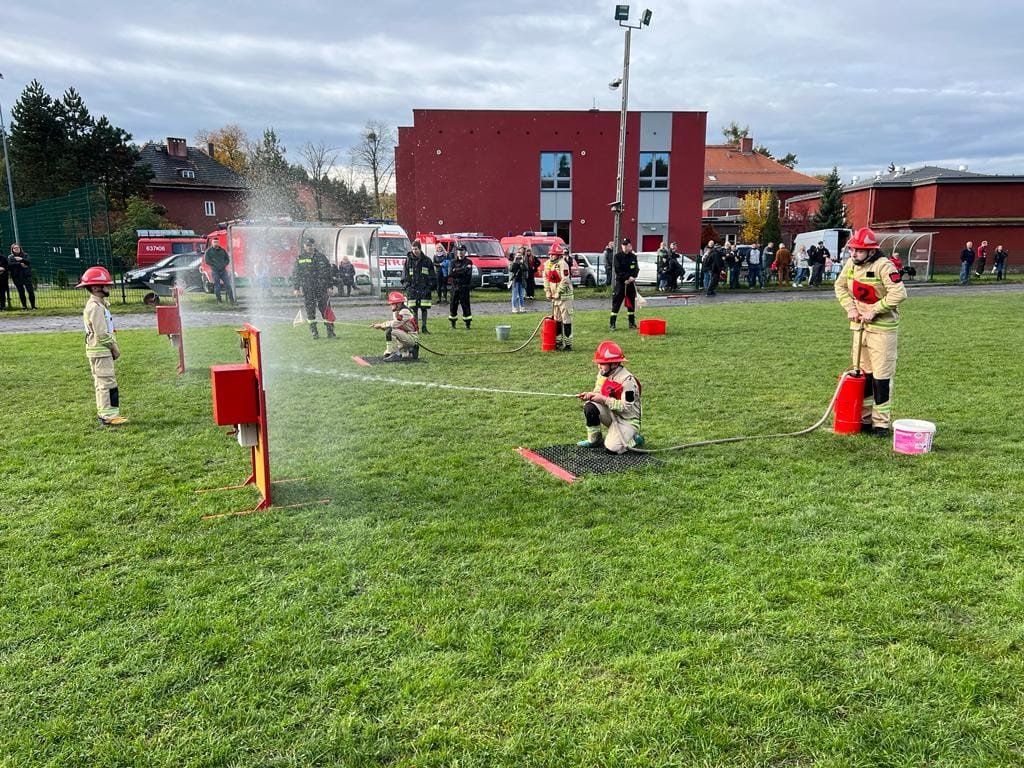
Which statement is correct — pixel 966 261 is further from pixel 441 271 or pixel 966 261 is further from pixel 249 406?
pixel 249 406

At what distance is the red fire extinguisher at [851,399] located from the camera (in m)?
7.30

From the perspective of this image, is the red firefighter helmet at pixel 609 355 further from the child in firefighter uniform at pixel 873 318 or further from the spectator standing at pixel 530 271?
the spectator standing at pixel 530 271

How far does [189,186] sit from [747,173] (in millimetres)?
48572

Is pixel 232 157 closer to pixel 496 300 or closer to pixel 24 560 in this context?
pixel 496 300

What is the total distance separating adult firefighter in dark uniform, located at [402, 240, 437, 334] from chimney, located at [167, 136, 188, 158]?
1985 inches

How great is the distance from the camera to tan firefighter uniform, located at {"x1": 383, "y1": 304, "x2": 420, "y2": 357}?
12.5 meters

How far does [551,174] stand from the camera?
1556 inches

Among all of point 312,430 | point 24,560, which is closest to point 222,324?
point 312,430

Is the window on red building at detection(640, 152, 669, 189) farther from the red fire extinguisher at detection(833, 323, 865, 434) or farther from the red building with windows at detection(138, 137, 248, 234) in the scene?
the red fire extinguisher at detection(833, 323, 865, 434)

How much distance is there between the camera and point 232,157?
69000 mm

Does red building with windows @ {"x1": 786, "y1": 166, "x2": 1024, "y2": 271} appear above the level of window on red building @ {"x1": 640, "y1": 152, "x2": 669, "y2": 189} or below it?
below

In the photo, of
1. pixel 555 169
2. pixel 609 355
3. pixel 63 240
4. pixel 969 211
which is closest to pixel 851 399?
pixel 609 355

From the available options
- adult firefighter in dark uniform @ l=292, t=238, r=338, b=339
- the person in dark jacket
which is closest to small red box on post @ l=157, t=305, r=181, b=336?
adult firefighter in dark uniform @ l=292, t=238, r=338, b=339

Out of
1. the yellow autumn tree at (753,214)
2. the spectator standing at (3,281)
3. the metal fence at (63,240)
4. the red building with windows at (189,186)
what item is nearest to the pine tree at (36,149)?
the red building with windows at (189,186)
